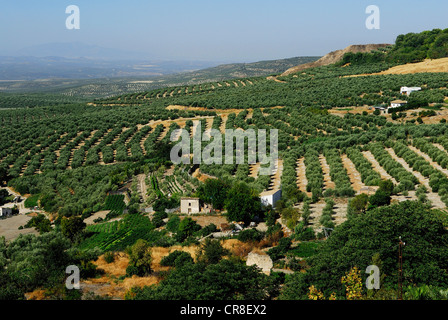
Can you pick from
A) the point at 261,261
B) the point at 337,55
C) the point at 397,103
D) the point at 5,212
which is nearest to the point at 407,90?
the point at 397,103

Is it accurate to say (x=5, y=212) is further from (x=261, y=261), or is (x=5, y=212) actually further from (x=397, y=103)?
(x=397, y=103)

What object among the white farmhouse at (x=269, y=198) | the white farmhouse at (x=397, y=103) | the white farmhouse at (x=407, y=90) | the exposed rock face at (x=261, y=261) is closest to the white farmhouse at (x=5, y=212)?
the white farmhouse at (x=269, y=198)

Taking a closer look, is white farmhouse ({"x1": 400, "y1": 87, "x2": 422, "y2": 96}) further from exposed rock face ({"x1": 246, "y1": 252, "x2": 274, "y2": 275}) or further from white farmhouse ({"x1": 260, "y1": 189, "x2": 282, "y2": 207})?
exposed rock face ({"x1": 246, "y1": 252, "x2": 274, "y2": 275})

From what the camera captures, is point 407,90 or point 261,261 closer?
point 261,261
